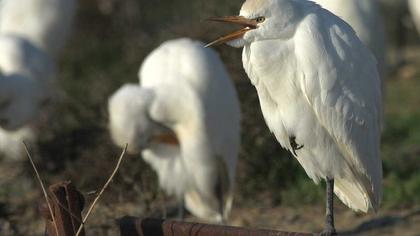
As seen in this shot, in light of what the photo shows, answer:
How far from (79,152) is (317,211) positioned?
2.01 m

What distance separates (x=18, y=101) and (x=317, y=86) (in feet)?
16.0

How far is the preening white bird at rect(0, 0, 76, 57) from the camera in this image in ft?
37.1

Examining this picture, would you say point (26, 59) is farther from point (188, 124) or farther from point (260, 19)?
point (260, 19)

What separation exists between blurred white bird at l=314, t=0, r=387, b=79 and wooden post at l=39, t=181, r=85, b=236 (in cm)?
318

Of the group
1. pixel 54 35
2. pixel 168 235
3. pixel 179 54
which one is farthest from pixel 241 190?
pixel 168 235

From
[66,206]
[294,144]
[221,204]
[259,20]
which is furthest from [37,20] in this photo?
[66,206]

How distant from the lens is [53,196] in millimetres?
4043

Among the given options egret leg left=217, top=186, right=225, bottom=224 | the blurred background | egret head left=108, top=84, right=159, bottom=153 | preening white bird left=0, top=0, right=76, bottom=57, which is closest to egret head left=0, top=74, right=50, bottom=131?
the blurred background

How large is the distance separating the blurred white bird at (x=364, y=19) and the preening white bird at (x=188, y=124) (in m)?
0.84

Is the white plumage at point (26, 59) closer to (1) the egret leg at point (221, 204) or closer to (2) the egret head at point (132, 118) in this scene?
(2) the egret head at point (132, 118)

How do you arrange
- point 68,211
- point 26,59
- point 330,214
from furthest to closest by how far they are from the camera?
1. point 26,59
2. point 330,214
3. point 68,211

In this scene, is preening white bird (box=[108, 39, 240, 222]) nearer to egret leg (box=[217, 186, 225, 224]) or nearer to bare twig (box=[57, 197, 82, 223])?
egret leg (box=[217, 186, 225, 224])

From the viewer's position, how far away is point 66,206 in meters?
4.05

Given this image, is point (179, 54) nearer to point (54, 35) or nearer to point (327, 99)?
point (327, 99)
